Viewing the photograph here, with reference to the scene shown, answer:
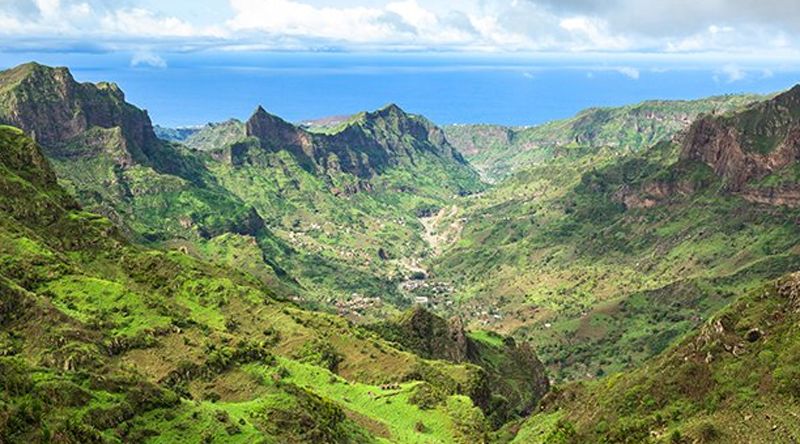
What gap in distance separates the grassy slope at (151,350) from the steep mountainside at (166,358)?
235 mm

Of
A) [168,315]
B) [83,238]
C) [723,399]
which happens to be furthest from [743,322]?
[83,238]

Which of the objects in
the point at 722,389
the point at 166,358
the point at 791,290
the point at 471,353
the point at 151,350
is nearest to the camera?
the point at 722,389

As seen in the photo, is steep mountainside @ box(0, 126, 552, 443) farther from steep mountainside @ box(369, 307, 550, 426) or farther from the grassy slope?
steep mountainside @ box(369, 307, 550, 426)

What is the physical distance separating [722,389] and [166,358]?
70434 mm

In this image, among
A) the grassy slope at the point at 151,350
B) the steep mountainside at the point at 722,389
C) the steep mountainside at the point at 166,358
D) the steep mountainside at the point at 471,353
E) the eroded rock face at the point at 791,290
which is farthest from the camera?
the steep mountainside at the point at 471,353

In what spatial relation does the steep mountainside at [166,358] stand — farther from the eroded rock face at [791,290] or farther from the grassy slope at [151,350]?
the eroded rock face at [791,290]

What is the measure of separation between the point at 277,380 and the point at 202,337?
1757 cm

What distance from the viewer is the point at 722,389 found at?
73.3 m

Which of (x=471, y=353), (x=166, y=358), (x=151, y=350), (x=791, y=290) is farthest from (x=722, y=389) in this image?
(x=471, y=353)

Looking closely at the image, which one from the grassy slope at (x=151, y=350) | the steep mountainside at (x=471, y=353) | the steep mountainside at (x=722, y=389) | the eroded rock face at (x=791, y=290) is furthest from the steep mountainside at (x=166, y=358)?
the eroded rock face at (x=791, y=290)

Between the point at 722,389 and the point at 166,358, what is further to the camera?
the point at 166,358

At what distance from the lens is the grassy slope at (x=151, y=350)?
231ft

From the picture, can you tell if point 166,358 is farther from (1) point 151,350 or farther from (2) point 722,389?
(2) point 722,389

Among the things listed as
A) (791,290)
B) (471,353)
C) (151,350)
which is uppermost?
(791,290)
